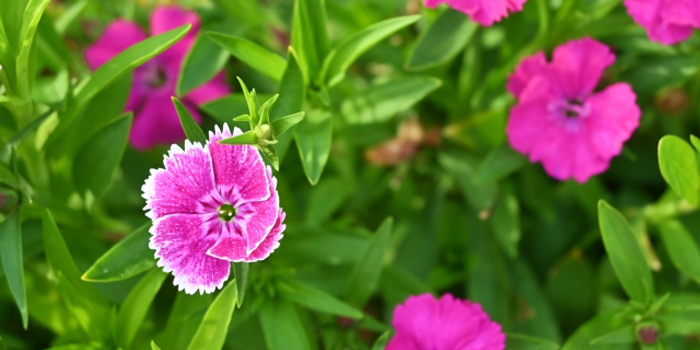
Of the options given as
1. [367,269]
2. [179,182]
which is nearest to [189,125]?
[179,182]

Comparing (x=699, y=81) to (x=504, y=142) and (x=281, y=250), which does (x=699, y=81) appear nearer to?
(x=504, y=142)

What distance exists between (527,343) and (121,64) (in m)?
0.80

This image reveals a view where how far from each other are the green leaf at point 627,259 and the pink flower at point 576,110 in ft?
0.40

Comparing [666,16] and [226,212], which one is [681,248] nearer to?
[666,16]

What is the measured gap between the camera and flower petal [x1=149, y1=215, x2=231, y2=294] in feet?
2.87

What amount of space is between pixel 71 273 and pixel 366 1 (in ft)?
3.15

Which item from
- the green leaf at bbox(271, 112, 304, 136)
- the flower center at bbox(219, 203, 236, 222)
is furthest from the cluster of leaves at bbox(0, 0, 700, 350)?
the flower center at bbox(219, 203, 236, 222)

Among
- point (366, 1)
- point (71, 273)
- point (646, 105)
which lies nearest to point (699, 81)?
point (646, 105)

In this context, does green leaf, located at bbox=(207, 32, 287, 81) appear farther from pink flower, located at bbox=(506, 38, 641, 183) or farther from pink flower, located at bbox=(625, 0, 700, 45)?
pink flower, located at bbox=(625, 0, 700, 45)

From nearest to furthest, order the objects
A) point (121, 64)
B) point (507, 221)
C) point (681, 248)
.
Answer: point (121, 64) < point (681, 248) < point (507, 221)

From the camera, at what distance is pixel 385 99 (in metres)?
1.28

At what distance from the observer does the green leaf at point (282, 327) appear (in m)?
1.04

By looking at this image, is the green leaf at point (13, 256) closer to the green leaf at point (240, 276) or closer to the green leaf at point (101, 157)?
the green leaf at point (101, 157)

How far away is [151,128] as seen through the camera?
57.8 inches
